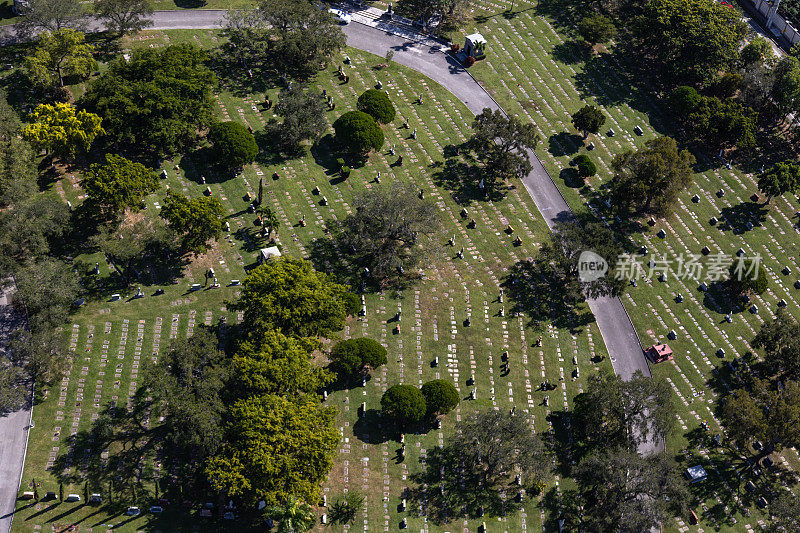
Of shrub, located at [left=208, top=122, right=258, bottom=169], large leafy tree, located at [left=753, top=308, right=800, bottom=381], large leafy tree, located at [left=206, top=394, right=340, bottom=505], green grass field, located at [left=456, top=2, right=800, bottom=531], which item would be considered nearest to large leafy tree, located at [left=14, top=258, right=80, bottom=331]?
large leafy tree, located at [left=206, top=394, right=340, bottom=505]

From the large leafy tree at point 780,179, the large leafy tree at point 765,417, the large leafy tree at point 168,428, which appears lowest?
the large leafy tree at point 168,428

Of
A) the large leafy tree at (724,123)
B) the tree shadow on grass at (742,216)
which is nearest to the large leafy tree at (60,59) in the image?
the large leafy tree at (724,123)

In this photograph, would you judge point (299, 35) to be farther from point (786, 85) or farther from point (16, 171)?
point (786, 85)

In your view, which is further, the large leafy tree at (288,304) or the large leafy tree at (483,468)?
the large leafy tree at (288,304)

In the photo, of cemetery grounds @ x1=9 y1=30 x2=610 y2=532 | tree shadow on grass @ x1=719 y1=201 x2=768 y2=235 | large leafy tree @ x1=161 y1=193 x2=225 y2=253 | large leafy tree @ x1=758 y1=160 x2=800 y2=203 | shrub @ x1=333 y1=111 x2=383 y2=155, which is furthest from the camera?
tree shadow on grass @ x1=719 y1=201 x2=768 y2=235

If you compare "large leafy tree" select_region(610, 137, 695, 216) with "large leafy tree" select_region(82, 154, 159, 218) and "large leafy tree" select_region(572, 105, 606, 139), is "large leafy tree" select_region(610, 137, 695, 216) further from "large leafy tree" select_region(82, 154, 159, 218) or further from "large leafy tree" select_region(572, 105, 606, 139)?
"large leafy tree" select_region(82, 154, 159, 218)

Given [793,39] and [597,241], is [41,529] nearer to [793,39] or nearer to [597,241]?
[597,241]

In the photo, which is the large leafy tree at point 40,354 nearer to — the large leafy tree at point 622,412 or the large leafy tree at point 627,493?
the large leafy tree at point 627,493
